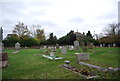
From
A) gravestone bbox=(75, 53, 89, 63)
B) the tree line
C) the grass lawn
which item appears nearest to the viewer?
the grass lawn

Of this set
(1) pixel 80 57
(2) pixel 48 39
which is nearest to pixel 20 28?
(2) pixel 48 39

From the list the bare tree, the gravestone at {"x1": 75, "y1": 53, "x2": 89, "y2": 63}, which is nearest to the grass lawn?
the gravestone at {"x1": 75, "y1": 53, "x2": 89, "y2": 63}

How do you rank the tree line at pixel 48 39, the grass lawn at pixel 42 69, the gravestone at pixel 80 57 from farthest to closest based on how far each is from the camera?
the tree line at pixel 48 39, the gravestone at pixel 80 57, the grass lawn at pixel 42 69

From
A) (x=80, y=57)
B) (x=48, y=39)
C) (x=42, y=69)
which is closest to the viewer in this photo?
(x=42, y=69)

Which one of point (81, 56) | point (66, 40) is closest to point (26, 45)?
point (66, 40)

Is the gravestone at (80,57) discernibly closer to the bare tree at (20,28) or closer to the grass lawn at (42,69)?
the grass lawn at (42,69)

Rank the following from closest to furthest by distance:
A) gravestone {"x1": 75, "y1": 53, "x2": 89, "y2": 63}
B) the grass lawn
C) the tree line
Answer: the grass lawn < gravestone {"x1": 75, "y1": 53, "x2": 89, "y2": 63} < the tree line

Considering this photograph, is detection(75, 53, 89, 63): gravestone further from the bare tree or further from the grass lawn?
the bare tree

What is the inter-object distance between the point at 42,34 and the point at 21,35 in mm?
11139

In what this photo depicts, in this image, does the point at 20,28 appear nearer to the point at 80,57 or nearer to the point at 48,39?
the point at 48,39

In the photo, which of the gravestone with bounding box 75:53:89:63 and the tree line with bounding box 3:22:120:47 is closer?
the gravestone with bounding box 75:53:89:63

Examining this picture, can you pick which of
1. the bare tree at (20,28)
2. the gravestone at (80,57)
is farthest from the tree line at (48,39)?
the gravestone at (80,57)

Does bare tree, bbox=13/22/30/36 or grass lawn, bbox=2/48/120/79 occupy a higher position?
bare tree, bbox=13/22/30/36

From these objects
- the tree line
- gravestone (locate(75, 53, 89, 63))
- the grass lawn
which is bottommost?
the grass lawn
